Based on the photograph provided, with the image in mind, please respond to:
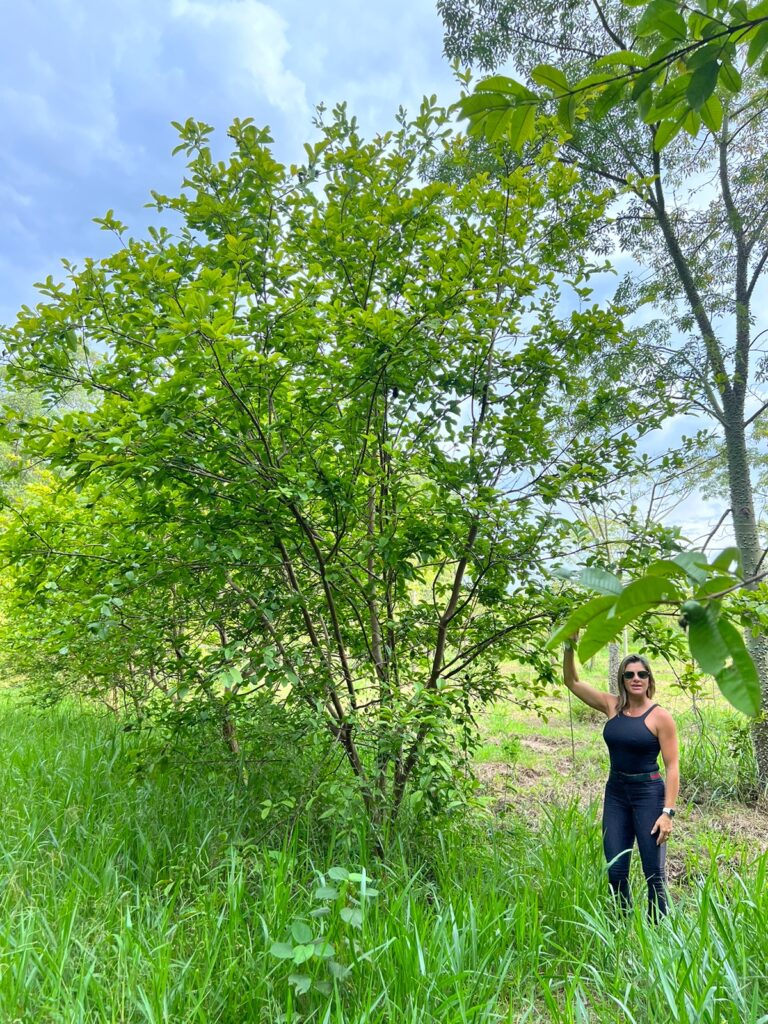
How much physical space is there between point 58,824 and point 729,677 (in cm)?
363

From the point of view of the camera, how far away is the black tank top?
2.99 metres

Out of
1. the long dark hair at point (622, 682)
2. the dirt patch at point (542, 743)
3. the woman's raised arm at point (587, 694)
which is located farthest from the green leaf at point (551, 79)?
the dirt patch at point (542, 743)

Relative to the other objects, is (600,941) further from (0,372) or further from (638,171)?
(638,171)

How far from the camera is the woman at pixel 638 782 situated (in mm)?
2869

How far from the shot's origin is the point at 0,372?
2664 mm

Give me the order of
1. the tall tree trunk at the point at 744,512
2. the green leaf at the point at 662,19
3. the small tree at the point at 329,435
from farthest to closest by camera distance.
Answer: the tall tree trunk at the point at 744,512, the small tree at the point at 329,435, the green leaf at the point at 662,19

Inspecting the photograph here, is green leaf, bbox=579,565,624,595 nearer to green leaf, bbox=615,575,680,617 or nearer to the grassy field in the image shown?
green leaf, bbox=615,575,680,617

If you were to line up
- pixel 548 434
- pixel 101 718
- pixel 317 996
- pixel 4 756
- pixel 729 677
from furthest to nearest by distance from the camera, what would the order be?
pixel 101 718, pixel 4 756, pixel 548 434, pixel 317 996, pixel 729 677

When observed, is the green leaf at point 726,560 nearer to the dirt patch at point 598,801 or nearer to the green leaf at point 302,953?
the green leaf at point 302,953

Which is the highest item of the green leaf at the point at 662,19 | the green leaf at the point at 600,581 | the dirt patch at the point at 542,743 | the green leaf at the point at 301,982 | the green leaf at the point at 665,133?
the green leaf at the point at 665,133

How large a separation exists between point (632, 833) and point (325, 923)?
71.7 inches

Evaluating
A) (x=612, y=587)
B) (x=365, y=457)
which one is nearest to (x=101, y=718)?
(x=365, y=457)

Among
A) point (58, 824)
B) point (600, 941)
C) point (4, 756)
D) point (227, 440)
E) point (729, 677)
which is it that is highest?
point (227, 440)

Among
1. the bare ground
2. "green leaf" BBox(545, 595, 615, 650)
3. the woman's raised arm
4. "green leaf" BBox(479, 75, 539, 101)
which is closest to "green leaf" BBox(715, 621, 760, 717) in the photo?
"green leaf" BBox(545, 595, 615, 650)
